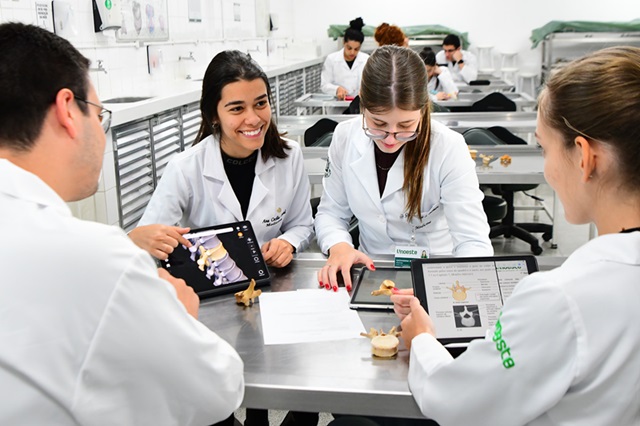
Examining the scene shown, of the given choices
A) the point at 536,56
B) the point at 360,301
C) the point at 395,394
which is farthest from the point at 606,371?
the point at 536,56

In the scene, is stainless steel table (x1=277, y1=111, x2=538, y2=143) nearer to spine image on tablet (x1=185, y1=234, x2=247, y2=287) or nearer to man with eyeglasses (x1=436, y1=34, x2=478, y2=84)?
spine image on tablet (x1=185, y1=234, x2=247, y2=287)

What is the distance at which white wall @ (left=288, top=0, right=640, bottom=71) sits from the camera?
10180 millimetres

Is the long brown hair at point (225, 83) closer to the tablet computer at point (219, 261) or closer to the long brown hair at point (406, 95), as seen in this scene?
the long brown hair at point (406, 95)

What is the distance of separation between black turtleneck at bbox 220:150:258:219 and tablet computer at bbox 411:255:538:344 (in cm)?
91

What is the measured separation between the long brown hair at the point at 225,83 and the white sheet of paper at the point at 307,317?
75cm

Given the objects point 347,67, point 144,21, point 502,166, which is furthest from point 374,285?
point 347,67

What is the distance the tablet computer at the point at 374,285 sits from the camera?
1581 mm

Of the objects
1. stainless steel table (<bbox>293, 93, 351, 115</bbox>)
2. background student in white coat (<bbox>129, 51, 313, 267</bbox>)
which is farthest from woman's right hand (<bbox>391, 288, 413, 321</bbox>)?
stainless steel table (<bbox>293, 93, 351, 115</bbox>)

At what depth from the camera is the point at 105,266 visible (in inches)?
36.0

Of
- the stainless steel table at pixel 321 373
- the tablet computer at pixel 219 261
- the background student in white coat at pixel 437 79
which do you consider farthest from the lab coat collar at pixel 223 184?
the background student in white coat at pixel 437 79

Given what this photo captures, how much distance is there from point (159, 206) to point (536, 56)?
31.6 ft

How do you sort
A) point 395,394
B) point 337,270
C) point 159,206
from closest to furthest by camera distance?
point 395,394, point 337,270, point 159,206

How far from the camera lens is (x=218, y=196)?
85.6 inches

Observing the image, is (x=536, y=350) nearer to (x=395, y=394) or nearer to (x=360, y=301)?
(x=395, y=394)
